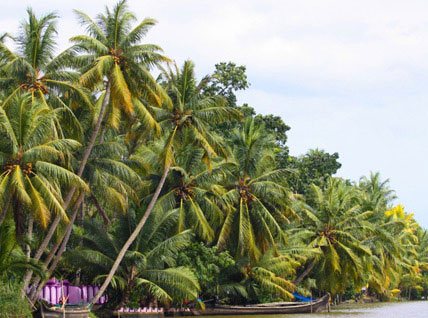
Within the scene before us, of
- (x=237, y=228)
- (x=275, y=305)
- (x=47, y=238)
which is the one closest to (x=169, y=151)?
(x=47, y=238)

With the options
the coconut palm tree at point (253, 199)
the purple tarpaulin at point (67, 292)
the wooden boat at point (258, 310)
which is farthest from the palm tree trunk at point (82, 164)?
the coconut palm tree at point (253, 199)

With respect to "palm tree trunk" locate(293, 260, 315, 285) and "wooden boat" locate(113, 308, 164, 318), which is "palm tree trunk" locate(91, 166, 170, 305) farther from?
"palm tree trunk" locate(293, 260, 315, 285)

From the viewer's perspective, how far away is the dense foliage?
22219 mm

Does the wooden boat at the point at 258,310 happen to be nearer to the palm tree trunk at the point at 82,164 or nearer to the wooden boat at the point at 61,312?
the wooden boat at the point at 61,312

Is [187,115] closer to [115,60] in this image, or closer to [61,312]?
[115,60]

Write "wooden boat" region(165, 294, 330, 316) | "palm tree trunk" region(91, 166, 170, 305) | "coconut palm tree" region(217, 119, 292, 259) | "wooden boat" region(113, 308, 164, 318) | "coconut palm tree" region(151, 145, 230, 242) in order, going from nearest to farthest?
1. "palm tree trunk" region(91, 166, 170, 305)
2. "wooden boat" region(113, 308, 164, 318)
3. "coconut palm tree" region(151, 145, 230, 242)
4. "coconut palm tree" region(217, 119, 292, 259)
5. "wooden boat" region(165, 294, 330, 316)

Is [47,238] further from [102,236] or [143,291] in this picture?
[143,291]

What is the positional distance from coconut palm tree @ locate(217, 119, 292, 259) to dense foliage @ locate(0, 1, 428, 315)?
0.07 metres

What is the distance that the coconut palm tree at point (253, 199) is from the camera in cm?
3409

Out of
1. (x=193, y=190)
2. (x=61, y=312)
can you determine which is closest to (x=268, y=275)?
(x=193, y=190)

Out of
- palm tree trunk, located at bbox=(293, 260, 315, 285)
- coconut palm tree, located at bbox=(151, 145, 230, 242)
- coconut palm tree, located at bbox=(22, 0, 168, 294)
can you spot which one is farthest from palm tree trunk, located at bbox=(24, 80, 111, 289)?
palm tree trunk, located at bbox=(293, 260, 315, 285)

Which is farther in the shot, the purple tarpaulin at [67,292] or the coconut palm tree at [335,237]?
the coconut palm tree at [335,237]

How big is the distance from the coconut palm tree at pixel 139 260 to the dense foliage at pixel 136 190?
0.18ft

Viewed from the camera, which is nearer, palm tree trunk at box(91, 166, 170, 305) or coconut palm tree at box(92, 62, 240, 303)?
palm tree trunk at box(91, 166, 170, 305)
